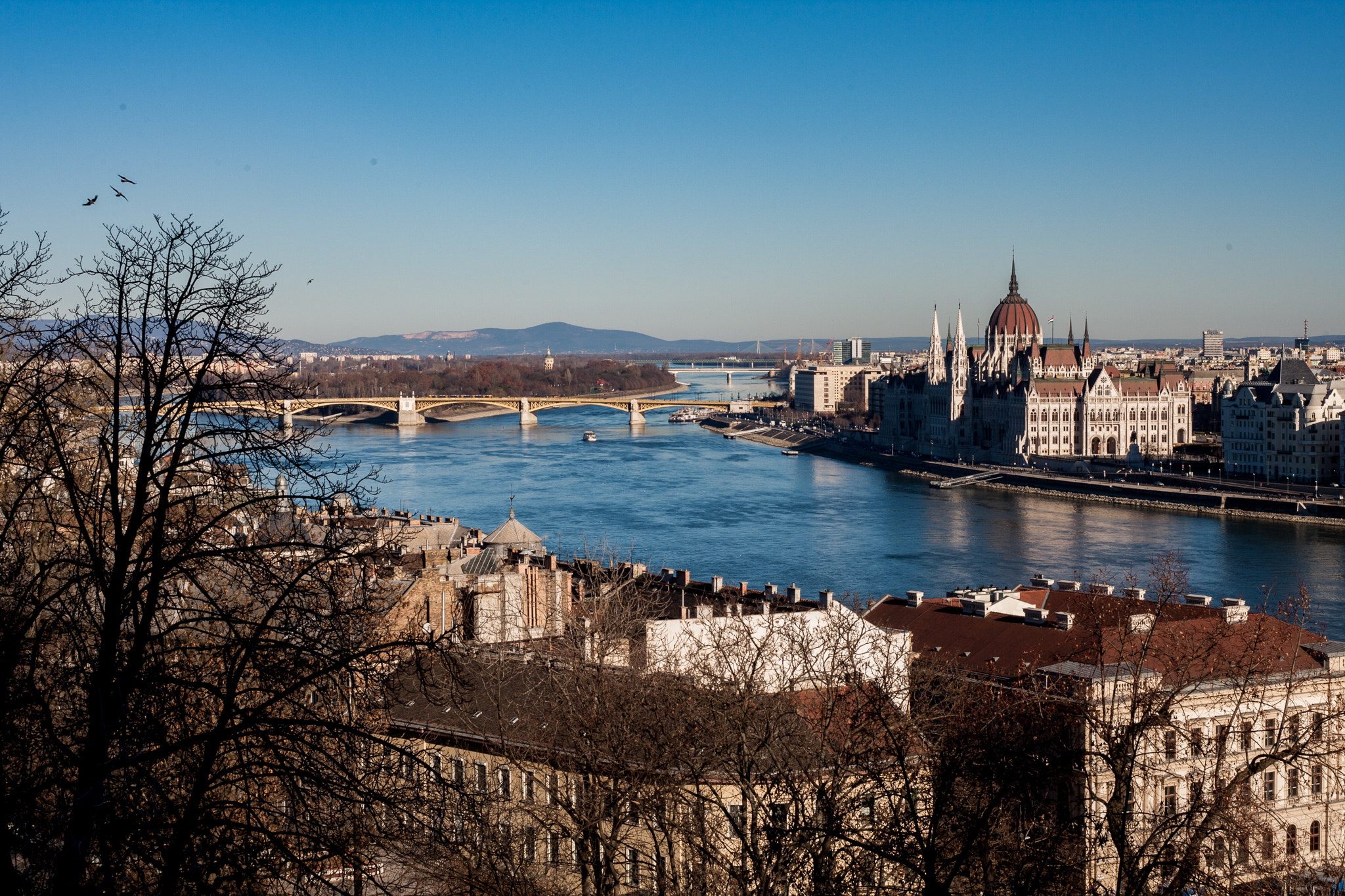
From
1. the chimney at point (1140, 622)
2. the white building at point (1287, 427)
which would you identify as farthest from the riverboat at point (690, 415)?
the chimney at point (1140, 622)

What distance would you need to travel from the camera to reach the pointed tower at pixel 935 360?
49.8m

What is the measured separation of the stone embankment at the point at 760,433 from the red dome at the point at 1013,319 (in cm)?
815

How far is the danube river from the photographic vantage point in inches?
734

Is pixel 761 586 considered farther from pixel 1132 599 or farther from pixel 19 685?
pixel 19 685

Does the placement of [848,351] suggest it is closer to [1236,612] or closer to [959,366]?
[959,366]

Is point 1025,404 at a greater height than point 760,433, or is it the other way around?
point 1025,404

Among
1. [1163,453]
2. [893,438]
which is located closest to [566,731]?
[1163,453]

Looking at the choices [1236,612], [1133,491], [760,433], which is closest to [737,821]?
[1236,612]

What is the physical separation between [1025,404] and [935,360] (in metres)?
9.62

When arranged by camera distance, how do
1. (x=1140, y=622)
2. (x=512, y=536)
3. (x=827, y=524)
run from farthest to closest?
(x=827, y=524), (x=512, y=536), (x=1140, y=622)

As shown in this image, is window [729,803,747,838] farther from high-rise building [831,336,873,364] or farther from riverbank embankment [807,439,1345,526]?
high-rise building [831,336,873,364]

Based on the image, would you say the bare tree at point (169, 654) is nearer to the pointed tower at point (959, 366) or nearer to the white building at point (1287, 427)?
the white building at point (1287, 427)

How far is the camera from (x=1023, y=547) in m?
22.5

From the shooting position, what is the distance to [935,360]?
51.7 metres
